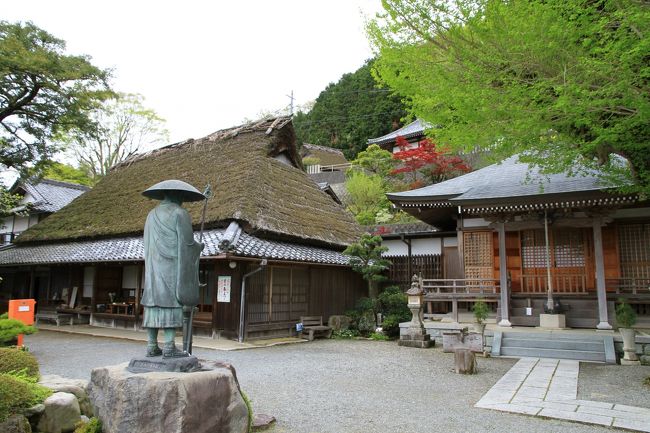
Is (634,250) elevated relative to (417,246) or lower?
lower

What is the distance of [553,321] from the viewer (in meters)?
10.1

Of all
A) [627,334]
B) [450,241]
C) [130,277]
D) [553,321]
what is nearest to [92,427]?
[627,334]

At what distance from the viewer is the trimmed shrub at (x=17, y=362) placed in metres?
4.66

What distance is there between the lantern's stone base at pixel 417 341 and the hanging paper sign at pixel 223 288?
14.7ft

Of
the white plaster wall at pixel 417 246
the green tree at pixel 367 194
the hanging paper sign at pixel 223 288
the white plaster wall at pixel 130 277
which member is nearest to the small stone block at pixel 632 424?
the hanging paper sign at pixel 223 288

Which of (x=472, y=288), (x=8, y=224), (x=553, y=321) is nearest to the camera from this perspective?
(x=553, y=321)

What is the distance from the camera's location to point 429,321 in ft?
38.2

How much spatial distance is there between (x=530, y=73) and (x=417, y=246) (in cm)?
984

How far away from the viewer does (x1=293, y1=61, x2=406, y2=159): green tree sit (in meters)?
34.7

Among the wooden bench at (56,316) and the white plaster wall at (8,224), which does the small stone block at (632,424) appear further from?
the white plaster wall at (8,224)

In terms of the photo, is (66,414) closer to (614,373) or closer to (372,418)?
(372,418)

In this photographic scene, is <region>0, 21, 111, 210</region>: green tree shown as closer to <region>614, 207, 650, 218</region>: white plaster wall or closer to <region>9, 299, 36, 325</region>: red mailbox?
<region>9, 299, 36, 325</region>: red mailbox

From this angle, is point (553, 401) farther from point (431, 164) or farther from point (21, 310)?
point (431, 164)

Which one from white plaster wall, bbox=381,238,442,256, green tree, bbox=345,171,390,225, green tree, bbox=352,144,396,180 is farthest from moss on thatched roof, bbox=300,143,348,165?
white plaster wall, bbox=381,238,442,256
